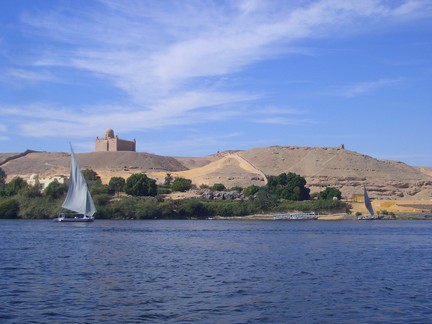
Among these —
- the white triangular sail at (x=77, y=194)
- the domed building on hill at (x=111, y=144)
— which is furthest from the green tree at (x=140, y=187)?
the domed building on hill at (x=111, y=144)

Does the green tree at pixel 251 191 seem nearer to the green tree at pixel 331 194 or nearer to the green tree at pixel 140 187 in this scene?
the green tree at pixel 331 194

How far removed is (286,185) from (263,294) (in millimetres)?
60811

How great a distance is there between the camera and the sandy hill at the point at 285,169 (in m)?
97.6

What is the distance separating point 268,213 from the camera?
6950 cm

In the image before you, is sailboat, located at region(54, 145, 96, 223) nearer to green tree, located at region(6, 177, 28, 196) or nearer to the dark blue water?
the dark blue water

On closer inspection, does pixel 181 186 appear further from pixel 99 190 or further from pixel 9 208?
pixel 9 208

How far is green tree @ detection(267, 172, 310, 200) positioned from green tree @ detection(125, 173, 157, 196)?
45.2ft

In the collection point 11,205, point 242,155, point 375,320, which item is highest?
point 242,155

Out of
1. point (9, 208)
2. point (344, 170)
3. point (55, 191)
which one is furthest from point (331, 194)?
point (9, 208)

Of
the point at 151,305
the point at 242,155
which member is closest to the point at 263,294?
the point at 151,305

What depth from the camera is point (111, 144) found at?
488ft

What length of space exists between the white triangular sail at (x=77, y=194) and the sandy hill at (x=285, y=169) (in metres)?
43.8

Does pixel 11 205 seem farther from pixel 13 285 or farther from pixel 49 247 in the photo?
pixel 13 285

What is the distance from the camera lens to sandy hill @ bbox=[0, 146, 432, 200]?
320ft
